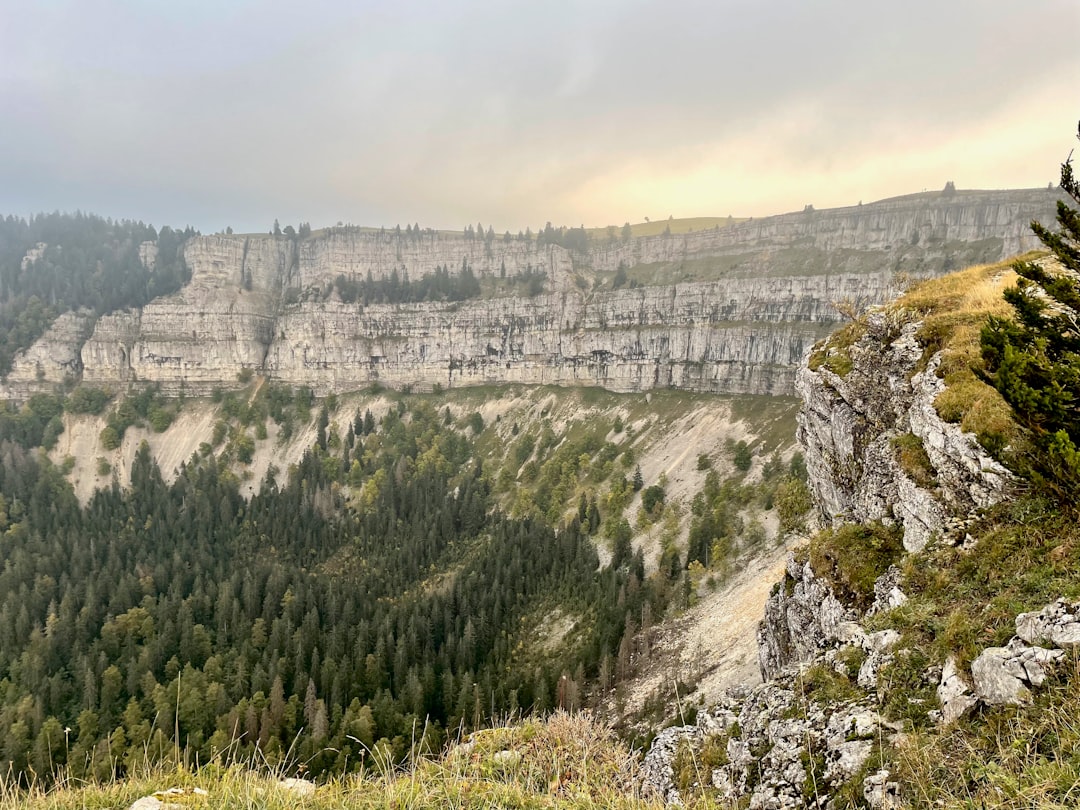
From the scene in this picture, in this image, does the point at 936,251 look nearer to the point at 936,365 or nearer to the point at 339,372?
A: the point at 936,365

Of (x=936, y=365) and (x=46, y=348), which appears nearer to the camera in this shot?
(x=936, y=365)

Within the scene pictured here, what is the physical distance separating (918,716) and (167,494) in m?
144

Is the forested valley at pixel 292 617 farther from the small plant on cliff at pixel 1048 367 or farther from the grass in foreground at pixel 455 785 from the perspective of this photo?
the small plant on cliff at pixel 1048 367

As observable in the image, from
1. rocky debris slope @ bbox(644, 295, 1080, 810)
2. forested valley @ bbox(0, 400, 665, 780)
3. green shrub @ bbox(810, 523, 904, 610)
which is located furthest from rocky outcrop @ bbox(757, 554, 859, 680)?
forested valley @ bbox(0, 400, 665, 780)

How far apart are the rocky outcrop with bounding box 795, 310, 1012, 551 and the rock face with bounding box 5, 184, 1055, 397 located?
89.0 meters

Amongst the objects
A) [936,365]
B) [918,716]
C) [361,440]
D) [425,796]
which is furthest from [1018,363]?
[361,440]

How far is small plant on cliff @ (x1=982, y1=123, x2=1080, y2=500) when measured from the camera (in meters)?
10.9

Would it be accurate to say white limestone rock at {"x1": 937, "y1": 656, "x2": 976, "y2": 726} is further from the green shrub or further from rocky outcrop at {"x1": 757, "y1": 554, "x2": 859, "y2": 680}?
the green shrub

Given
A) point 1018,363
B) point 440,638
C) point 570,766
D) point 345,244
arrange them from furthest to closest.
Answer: point 345,244
point 440,638
point 1018,363
point 570,766

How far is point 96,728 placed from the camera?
49.1 m

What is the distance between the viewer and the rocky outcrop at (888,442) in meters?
15.8

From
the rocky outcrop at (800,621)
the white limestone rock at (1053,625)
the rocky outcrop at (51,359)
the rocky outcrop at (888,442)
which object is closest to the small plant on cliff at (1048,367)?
the rocky outcrop at (888,442)

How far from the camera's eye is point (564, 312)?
152750 mm

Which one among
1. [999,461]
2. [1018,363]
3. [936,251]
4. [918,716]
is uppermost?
[936,251]
